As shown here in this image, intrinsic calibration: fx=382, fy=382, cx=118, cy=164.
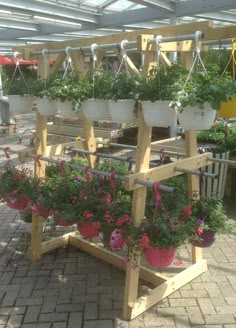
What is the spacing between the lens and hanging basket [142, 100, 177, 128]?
2.39m

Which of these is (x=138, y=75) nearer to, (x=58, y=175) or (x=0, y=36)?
(x=58, y=175)

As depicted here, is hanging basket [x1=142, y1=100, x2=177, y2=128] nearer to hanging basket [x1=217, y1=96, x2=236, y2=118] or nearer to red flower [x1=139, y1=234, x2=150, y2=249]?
hanging basket [x1=217, y1=96, x2=236, y2=118]


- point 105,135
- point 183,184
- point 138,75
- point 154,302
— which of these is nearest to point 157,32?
point 138,75

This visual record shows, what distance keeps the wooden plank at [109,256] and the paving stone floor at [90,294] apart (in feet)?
0.19

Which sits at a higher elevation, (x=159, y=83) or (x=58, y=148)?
(x=159, y=83)

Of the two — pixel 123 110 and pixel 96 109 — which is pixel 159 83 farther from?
pixel 96 109

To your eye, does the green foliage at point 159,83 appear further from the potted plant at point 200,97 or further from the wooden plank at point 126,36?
the wooden plank at point 126,36

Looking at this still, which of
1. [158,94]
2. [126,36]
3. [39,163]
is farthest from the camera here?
[39,163]

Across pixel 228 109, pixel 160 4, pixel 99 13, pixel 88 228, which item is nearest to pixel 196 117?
pixel 228 109

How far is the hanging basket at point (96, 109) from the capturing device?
2816 millimetres

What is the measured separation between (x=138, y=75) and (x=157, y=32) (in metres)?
0.31

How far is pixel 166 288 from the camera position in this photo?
3.12 m

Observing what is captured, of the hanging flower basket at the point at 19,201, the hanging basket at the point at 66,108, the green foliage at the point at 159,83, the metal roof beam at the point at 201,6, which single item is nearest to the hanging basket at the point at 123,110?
the green foliage at the point at 159,83

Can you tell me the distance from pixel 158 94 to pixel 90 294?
180 cm
